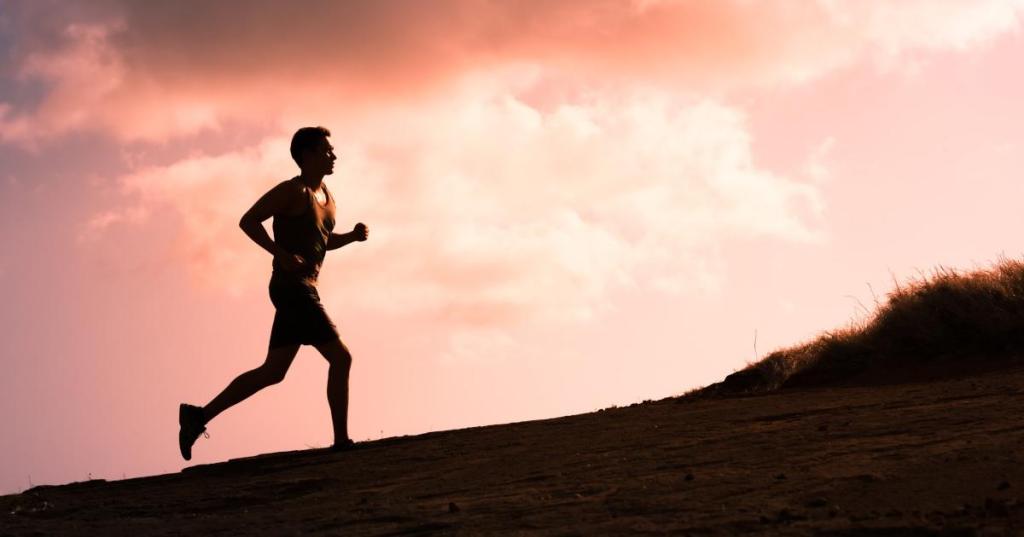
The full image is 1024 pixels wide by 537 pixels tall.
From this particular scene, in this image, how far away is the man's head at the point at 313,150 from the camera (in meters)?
8.75

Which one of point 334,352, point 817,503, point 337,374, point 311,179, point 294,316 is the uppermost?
point 311,179

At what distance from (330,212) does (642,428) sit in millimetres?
2898

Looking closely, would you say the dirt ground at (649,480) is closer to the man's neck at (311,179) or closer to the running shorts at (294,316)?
the running shorts at (294,316)

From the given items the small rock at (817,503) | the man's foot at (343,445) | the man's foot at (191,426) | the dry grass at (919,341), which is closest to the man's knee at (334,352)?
the man's foot at (343,445)

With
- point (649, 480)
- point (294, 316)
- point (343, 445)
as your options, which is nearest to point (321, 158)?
point (294, 316)

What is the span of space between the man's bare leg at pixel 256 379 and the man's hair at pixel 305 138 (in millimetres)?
1444

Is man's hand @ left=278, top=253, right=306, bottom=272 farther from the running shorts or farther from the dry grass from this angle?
the dry grass

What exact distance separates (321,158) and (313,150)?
9cm

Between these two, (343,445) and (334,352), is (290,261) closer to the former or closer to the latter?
(334,352)

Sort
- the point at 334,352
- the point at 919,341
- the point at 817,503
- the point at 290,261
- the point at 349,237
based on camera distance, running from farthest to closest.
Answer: the point at 919,341 < the point at 349,237 < the point at 334,352 < the point at 290,261 < the point at 817,503

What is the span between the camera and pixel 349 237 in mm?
9172

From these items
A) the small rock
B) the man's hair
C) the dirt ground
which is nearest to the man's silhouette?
the man's hair

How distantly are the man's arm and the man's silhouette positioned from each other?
266mm

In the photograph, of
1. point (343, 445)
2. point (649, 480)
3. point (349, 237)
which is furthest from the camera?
point (349, 237)
